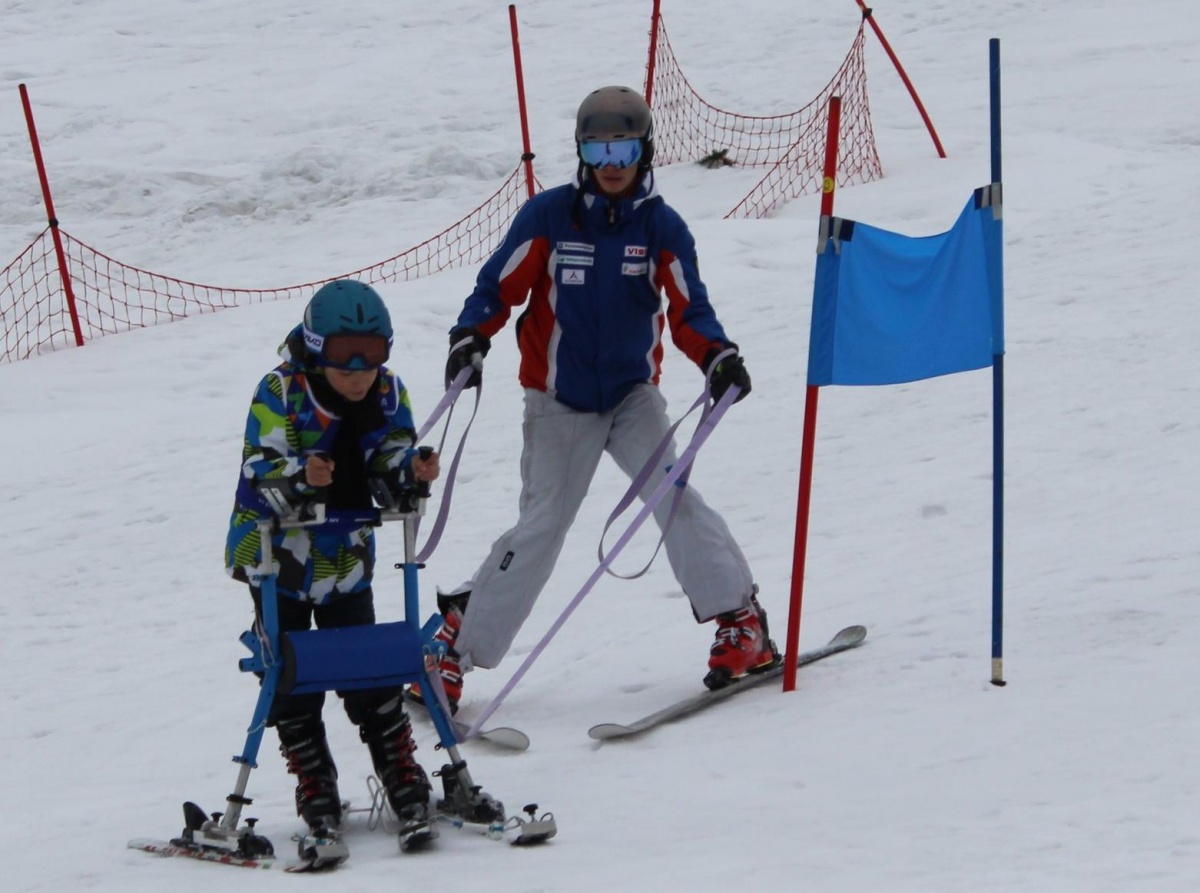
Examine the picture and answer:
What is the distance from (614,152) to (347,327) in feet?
4.42

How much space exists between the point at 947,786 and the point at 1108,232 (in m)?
7.61

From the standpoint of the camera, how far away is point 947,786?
4.38 meters

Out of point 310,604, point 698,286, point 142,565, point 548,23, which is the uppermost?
point 548,23

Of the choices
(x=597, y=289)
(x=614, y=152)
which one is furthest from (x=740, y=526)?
(x=614, y=152)

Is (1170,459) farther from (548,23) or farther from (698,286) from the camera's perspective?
(548,23)

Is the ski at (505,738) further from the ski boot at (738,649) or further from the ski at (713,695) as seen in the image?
the ski boot at (738,649)

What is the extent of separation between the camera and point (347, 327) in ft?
14.0

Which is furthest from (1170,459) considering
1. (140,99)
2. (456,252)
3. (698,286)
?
(140,99)

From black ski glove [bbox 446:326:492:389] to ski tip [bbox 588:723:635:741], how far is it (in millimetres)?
1105

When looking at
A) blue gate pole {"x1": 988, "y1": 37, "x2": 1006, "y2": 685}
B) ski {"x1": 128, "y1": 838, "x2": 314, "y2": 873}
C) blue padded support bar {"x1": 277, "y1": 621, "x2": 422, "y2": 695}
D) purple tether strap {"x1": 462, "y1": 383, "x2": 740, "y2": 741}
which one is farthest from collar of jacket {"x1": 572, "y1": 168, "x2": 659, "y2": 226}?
ski {"x1": 128, "y1": 838, "x2": 314, "y2": 873}

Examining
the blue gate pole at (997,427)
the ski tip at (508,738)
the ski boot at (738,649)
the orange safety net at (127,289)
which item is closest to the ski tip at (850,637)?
the ski boot at (738,649)

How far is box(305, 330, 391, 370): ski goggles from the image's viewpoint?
4281mm

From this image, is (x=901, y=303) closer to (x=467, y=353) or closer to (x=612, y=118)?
(x=612, y=118)

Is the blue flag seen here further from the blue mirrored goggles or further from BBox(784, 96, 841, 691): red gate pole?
the blue mirrored goggles
